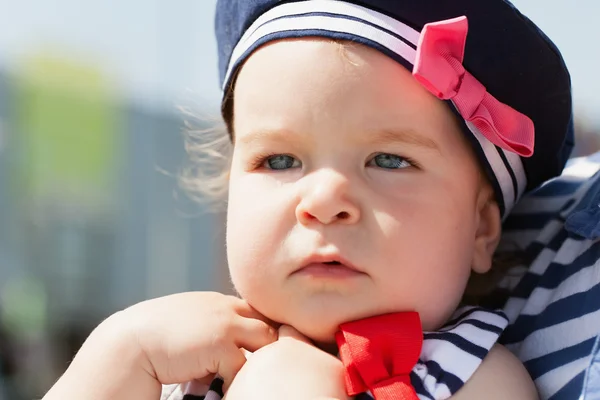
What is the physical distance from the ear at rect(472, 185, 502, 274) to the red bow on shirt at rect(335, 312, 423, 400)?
203 mm

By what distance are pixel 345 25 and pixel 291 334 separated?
343 mm

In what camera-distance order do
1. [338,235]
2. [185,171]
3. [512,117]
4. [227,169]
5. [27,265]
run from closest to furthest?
[338,235] < [512,117] < [227,169] < [185,171] < [27,265]

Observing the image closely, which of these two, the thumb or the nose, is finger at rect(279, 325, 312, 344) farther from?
the nose

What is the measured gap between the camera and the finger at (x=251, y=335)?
0.88m

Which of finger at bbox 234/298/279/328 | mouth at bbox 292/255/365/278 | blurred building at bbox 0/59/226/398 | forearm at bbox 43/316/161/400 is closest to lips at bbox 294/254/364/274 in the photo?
mouth at bbox 292/255/365/278

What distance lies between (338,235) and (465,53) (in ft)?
0.86

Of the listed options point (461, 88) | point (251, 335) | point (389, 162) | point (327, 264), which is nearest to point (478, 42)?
point (461, 88)

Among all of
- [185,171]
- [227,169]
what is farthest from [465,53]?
[185,171]

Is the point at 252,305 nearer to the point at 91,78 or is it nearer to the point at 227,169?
the point at 227,169

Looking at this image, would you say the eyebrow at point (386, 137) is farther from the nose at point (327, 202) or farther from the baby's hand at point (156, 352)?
the baby's hand at point (156, 352)

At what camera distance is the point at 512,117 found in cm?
94

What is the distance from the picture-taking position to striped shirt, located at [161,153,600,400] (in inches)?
33.0

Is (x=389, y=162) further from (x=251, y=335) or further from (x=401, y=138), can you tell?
(x=251, y=335)

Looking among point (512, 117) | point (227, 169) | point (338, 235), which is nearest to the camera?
point (338, 235)
